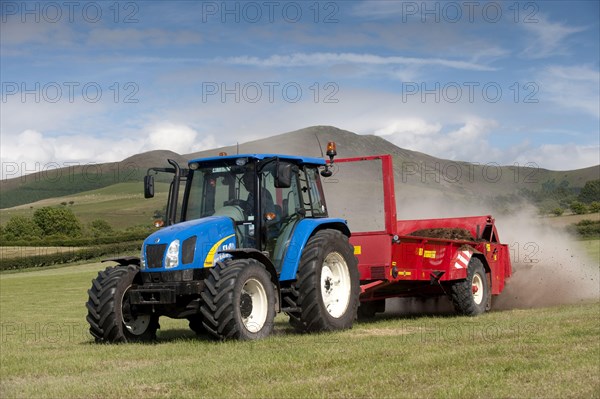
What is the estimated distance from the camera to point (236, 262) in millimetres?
10180

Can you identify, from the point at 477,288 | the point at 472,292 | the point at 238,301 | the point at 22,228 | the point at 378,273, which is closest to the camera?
the point at 238,301

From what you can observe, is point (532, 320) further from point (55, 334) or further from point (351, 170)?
point (55, 334)

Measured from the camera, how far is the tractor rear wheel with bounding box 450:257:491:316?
14.7 m

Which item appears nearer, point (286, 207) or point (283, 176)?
point (283, 176)

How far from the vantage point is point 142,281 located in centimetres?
1098

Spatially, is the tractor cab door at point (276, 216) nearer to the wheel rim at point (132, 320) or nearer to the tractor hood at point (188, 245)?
the tractor hood at point (188, 245)

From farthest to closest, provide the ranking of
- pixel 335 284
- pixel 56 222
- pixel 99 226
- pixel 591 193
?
pixel 99 226 < pixel 56 222 < pixel 591 193 < pixel 335 284

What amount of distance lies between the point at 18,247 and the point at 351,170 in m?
61.6

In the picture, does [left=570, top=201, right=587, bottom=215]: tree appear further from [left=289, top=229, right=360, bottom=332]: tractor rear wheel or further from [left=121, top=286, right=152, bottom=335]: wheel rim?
[left=121, top=286, right=152, bottom=335]: wheel rim

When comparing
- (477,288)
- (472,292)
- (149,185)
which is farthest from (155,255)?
(477,288)

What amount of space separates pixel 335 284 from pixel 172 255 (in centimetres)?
276

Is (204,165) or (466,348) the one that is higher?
(204,165)

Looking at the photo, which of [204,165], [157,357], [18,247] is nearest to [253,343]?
[157,357]

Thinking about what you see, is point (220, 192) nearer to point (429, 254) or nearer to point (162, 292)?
point (162, 292)
